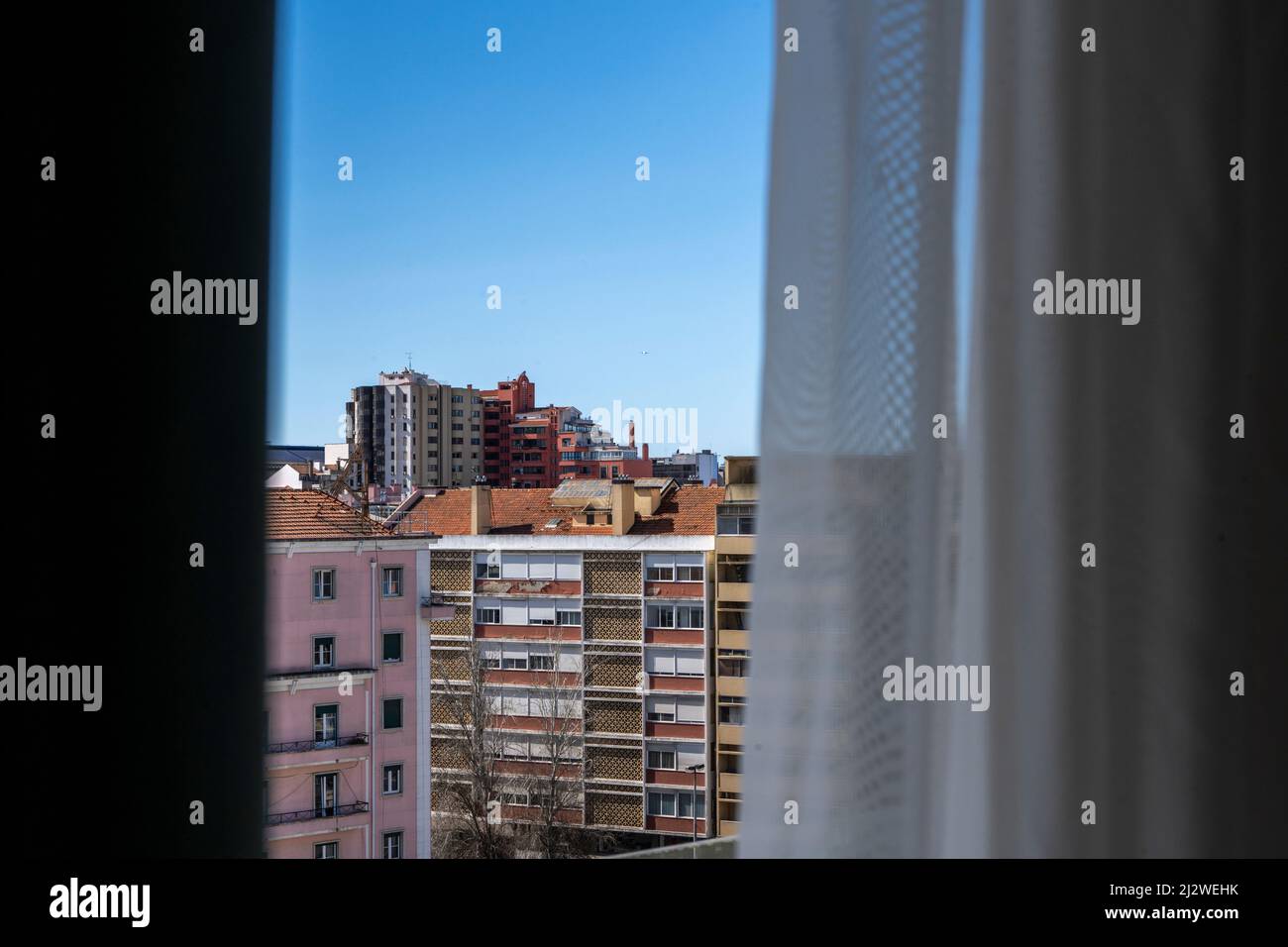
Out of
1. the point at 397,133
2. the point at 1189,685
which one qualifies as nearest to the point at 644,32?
the point at 397,133

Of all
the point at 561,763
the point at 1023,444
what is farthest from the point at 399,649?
the point at 1023,444

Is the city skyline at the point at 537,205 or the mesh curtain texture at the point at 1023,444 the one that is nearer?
the mesh curtain texture at the point at 1023,444

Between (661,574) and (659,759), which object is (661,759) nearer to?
(659,759)

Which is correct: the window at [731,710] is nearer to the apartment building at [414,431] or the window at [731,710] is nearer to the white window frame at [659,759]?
the white window frame at [659,759]

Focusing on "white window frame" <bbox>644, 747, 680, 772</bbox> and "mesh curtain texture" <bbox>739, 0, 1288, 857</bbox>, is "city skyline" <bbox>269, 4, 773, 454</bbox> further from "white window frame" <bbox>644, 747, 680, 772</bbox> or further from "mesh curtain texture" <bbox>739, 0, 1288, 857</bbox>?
"white window frame" <bbox>644, 747, 680, 772</bbox>

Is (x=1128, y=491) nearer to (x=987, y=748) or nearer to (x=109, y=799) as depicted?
(x=987, y=748)

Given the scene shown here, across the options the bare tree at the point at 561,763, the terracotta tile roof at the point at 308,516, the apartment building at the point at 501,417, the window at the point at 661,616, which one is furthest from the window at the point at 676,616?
the terracotta tile roof at the point at 308,516
